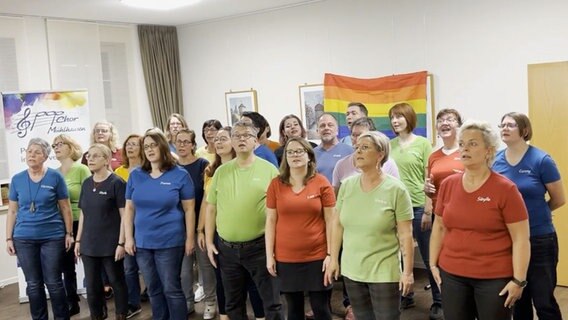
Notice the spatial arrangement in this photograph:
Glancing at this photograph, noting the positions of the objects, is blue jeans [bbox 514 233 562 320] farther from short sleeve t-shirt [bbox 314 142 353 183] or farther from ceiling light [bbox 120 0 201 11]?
ceiling light [bbox 120 0 201 11]

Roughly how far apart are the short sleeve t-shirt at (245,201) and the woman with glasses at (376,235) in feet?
2.13

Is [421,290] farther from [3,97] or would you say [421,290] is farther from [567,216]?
[3,97]

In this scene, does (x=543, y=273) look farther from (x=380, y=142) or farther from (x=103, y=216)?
(x=103, y=216)

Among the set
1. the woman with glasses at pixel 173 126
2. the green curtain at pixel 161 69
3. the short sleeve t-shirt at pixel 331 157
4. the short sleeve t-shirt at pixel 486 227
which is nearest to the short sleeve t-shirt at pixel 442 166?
the short sleeve t-shirt at pixel 331 157

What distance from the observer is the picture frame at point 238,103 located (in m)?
6.58

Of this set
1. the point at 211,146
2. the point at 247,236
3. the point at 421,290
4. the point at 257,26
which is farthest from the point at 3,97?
the point at 421,290

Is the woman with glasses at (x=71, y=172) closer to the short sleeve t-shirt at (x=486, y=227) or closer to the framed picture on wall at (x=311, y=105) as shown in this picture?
the framed picture on wall at (x=311, y=105)

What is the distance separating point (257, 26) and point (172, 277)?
355 centimetres

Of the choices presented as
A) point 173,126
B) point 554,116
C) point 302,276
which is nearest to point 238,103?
point 173,126

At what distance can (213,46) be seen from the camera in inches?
270

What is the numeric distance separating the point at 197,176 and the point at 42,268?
→ 50.6 inches

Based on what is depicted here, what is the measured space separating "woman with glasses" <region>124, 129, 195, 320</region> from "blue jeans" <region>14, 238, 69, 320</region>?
67 centimetres

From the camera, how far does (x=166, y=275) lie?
12.1 ft

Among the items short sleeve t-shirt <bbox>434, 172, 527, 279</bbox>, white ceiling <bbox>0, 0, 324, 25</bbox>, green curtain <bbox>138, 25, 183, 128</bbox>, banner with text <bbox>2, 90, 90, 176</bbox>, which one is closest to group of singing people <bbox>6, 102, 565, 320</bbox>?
short sleeve t-shirt <bbox>434, 172, 527, 279</bbox>
